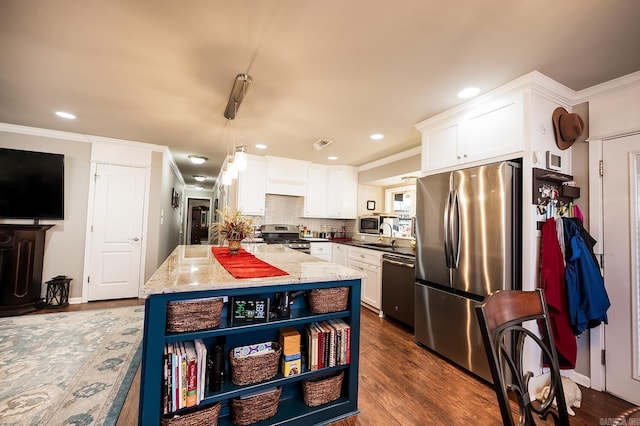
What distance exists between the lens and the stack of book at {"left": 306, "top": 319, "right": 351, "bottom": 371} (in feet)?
5.55

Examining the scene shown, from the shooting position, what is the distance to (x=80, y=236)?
3.89m

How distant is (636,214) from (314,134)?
9.91 feet

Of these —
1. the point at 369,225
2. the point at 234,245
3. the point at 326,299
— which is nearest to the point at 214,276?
the point at 326,299

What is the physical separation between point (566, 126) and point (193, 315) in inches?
118

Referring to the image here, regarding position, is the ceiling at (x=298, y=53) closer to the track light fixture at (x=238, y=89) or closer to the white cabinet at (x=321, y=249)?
the track light fixture at (x=238, y=89)

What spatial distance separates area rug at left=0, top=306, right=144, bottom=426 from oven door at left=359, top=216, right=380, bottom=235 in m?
3.61

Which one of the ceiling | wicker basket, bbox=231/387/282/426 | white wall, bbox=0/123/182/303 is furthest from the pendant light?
white wall, bbox=0/123/182/303

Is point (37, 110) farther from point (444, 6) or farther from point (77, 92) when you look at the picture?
point (444, 6)

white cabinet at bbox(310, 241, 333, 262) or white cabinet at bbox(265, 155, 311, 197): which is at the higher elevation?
white cabinet at bbox(265, 155, 311, 197)

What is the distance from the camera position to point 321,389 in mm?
1713

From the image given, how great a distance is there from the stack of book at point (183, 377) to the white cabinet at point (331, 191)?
3.80m

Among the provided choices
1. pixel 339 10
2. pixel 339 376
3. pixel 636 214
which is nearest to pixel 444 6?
pixel 339 10

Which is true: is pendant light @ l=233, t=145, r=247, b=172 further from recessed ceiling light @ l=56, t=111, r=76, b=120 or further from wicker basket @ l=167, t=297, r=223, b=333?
recessed ceiling light @ l=56, t=111, r=76, b=120

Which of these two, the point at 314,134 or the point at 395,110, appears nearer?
the point at 395,110
